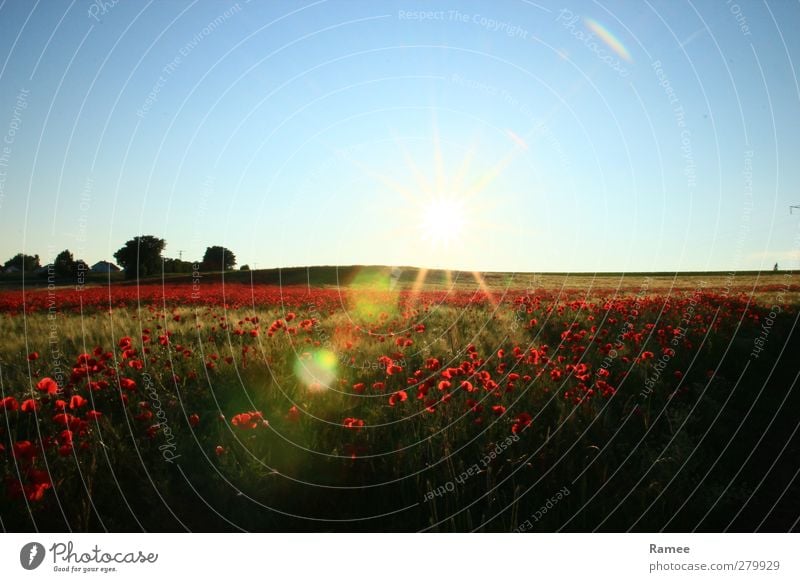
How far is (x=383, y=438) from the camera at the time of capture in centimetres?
368

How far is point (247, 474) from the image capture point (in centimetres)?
335

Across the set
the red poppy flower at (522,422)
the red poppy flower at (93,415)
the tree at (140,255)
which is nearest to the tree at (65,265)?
the red poppy flower at (93,415)

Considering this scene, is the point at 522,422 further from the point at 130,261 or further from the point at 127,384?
the point at 130,261

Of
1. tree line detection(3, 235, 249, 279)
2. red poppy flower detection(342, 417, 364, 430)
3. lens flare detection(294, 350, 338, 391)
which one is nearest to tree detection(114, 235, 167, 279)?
tree line detection(3, 235, 249, 279)

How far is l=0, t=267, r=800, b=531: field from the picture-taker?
10.4 ft

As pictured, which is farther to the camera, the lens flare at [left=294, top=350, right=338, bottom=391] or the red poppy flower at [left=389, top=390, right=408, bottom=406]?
the lens flare at [left=294, top=350, right=338, bottom=391]

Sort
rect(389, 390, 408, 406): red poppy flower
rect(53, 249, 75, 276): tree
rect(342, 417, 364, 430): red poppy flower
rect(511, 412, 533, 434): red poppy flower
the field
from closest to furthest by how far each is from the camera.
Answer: the field < rect(511, 412, 533, 434): red poppy flower < rect(342, 417, 364, 430): red poppy flower < rect(389, 390, 408, 406): red poppy flower < rect(53, 249, 75, 276): tree

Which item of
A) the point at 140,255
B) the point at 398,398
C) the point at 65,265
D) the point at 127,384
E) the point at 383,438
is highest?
the point at 140,255

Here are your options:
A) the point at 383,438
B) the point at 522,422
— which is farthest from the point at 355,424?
the point at 522,422

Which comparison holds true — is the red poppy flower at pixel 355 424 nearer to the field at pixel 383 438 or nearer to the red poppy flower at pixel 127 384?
the field at pixel 383 438

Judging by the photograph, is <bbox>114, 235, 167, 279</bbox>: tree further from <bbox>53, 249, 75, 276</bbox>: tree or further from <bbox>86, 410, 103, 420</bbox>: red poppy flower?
<bbox>86, 410, 103, 420</bbox>: red poppy flower
